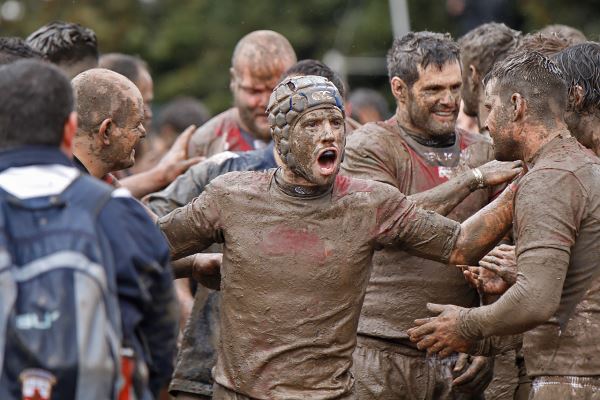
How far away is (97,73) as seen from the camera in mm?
6312

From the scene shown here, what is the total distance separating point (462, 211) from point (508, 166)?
571mm

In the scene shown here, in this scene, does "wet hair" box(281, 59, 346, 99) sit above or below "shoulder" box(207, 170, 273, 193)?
above

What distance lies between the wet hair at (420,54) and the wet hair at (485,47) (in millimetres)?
835

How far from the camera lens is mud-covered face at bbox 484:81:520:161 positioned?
614cm

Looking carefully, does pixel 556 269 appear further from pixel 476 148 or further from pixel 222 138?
pixel 222 138

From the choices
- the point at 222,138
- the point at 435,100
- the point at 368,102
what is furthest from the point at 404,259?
the point at 368,102

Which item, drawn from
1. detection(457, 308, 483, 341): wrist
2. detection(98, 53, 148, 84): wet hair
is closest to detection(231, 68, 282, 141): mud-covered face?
detection(98, 53, 148, 84): wet hair

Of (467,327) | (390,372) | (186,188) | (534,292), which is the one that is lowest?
(390,372)

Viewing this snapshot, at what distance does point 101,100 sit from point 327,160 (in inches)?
44.3

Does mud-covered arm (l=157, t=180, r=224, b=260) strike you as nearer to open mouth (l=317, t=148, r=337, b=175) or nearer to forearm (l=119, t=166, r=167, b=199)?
open mouth (l=317, t=148, r=337, b=175)

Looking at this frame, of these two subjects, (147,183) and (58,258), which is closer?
(58,258)

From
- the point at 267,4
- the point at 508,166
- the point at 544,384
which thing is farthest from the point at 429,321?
the point at 267,4

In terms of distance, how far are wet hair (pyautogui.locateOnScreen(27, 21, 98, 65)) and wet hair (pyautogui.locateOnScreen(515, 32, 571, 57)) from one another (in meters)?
2.81

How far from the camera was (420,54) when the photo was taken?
748cm
